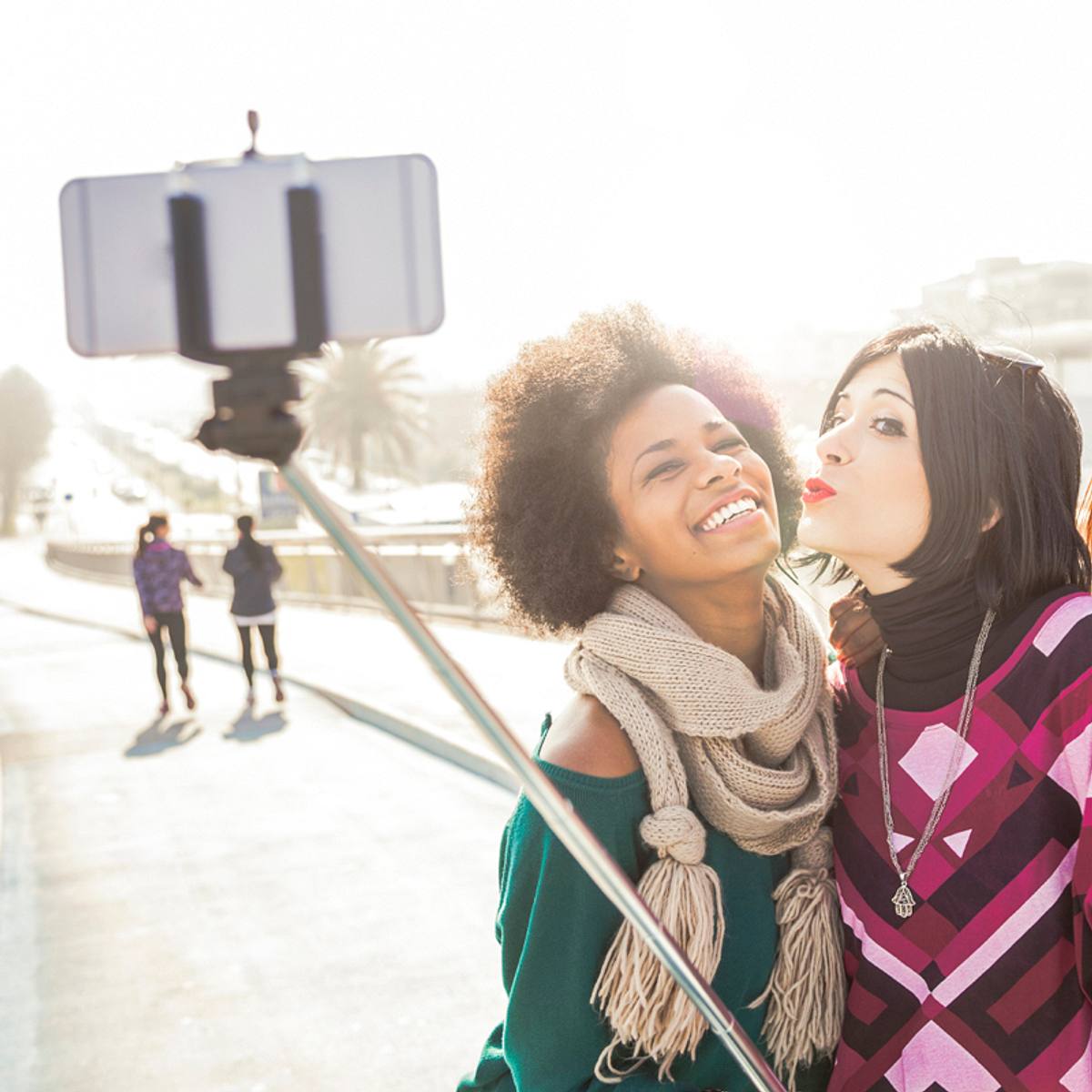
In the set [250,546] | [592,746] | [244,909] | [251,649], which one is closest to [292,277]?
[592,746]

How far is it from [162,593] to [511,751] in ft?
43.0

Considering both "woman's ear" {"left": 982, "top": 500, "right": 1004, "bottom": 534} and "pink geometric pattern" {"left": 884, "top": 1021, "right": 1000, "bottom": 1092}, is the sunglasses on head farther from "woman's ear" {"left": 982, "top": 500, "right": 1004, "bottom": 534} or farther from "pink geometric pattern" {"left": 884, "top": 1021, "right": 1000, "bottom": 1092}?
"pink geometric pattern" {"left": 884, "top": 1021, "right": 1000, "bottom": 1092}

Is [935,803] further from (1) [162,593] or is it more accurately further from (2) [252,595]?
(1) [162,593]

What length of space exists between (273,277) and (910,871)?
136 cm

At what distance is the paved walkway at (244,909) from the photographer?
5.36 meters

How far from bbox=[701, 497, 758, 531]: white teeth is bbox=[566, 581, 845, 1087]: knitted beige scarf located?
152mm

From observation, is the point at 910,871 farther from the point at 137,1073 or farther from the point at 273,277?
the point at 137,1073

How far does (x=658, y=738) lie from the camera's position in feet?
6.70

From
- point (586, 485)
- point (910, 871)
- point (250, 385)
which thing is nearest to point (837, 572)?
point (586, 485)

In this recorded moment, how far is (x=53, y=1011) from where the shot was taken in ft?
19.2

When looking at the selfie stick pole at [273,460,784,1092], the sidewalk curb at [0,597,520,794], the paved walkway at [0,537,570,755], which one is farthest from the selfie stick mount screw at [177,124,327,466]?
the sidewalk curb at [0,597,520,794]

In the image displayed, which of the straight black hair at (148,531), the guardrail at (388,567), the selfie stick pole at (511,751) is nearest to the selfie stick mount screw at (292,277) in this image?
the selfie stick pole at (511,751)

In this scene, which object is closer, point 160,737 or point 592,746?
point 592,746

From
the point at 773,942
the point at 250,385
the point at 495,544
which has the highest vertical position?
the point at 250,385
